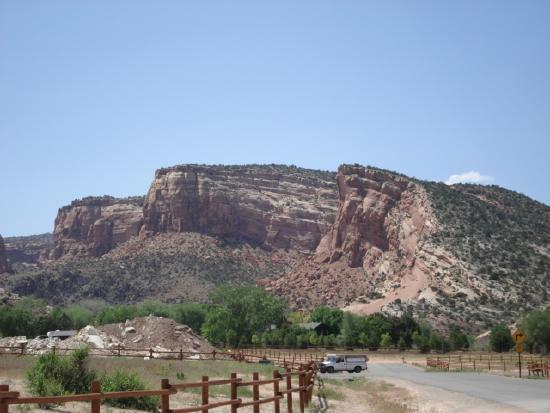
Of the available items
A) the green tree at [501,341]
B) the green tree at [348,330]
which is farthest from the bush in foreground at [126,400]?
the green tree at [348,330]

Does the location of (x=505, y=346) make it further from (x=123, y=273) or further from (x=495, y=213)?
(x=123, y=273)

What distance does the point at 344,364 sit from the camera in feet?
168

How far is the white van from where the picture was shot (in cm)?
5034

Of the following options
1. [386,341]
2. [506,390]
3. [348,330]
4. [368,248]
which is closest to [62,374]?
[506,390]

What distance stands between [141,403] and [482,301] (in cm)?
7730

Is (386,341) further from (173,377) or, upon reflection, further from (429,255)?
(173,377)

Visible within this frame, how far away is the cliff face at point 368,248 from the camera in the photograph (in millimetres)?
110250

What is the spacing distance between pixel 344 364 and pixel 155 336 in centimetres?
1493

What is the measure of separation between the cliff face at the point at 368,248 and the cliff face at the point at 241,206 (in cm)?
2708

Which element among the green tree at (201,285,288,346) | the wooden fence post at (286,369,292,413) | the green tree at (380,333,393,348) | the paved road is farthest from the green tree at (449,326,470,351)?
the wooden fence post at (286,369,292,413)

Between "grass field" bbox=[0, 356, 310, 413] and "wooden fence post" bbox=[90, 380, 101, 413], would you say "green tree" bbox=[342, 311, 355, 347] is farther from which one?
"wooden fence post" bbox=[90, 380, 101, 413]

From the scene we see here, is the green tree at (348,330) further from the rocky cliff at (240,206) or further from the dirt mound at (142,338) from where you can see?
the rocky cliff at (240,206)

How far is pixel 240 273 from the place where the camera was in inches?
5768

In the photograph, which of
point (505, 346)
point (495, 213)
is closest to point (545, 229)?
point (495, 213)
